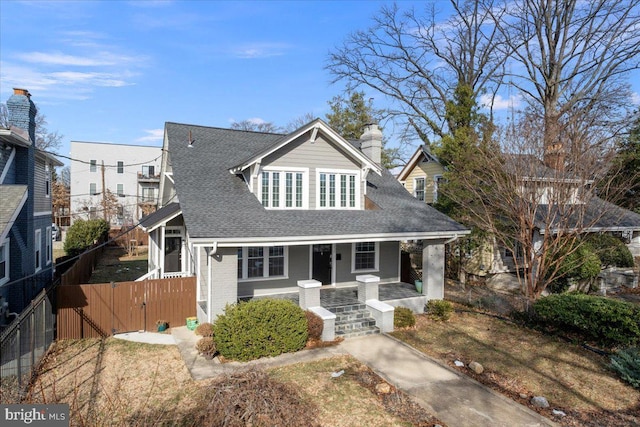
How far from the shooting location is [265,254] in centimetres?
1428

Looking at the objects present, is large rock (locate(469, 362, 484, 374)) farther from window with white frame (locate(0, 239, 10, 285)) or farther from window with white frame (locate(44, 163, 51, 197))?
window with white frame (locate(44, 163, 51, 197))

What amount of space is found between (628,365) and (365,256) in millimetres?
9274

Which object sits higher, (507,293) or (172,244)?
(172,244)

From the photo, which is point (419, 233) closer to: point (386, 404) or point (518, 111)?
point (386, 404)

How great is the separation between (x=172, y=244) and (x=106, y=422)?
11672mm

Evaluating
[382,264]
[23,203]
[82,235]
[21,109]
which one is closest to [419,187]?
[382,264]

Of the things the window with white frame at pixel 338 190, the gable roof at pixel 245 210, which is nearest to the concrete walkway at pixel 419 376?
the gable roof at pixel 245 210

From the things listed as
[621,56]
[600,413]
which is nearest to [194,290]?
[600,413]

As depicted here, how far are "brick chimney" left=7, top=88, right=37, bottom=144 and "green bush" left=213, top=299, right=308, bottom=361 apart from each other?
1066 centimetres

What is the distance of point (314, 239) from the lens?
12516mm

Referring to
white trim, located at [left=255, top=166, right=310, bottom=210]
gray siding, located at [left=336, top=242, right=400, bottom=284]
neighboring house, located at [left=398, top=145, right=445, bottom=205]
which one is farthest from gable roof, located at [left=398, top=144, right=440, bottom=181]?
white trim, located at [left=255, top=166, right=310, bottom=210]

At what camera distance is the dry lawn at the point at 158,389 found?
23.5ft

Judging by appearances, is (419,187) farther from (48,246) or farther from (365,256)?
(48,246)

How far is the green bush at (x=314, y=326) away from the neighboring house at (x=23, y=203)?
8.49 m
